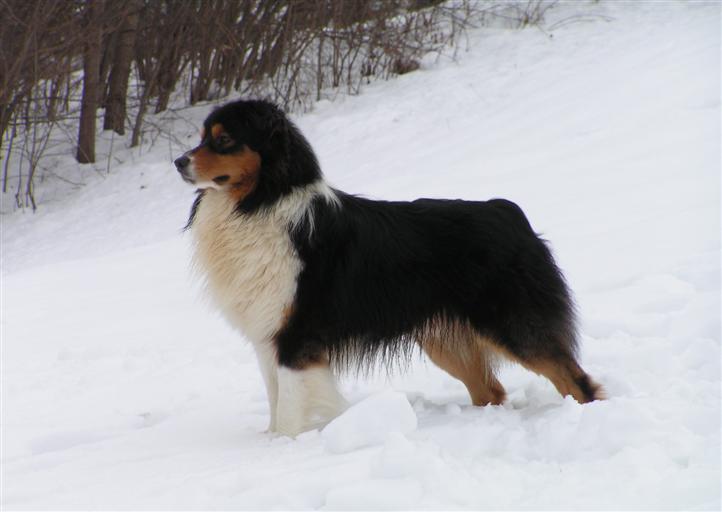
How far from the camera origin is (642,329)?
17.0 feet

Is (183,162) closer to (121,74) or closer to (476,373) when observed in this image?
(476,373)

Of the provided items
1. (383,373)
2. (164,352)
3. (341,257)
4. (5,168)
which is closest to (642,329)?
(383,373)

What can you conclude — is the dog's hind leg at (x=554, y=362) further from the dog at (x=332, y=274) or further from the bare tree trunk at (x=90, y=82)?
the bare tree trunk at (x=90, y=82)

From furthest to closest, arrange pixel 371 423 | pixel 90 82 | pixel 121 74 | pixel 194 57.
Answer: pixel 194 57 < pixel 121 74 < pixel 90 82 < pixel 371 423

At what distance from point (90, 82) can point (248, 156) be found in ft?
32.7

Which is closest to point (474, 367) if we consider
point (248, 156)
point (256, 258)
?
point (256, 258)

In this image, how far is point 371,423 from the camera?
11.5 feet

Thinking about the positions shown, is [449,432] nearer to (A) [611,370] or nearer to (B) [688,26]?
(A) [611,370]

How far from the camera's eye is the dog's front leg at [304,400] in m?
4.32

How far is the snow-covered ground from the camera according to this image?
317cm

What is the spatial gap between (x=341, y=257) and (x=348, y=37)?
1061cm

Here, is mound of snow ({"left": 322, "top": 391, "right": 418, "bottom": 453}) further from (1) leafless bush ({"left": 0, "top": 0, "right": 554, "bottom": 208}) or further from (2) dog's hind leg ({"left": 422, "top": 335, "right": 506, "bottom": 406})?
(1) leafless bush ({"left": 0, "top": 0, "right": 554, "bottom": 208})

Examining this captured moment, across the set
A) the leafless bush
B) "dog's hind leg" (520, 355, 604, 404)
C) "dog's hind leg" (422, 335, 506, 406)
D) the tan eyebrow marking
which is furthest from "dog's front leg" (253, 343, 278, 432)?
the leafless bush

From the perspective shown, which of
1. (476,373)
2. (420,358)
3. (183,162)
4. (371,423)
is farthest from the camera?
(420,358)
